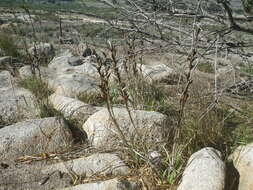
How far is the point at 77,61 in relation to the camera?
23.5 ft

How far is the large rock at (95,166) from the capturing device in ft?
8.61

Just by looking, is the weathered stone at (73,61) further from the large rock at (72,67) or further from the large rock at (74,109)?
the large rock at (74,109)

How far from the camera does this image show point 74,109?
3.74m

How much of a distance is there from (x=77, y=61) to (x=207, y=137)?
15.4 feet

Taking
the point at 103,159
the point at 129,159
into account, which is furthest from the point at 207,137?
the point at 103,159

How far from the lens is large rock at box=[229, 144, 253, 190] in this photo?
220 centimetres

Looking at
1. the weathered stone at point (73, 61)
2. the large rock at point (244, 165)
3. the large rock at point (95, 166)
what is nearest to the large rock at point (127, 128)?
the large rock at point (95, 166)

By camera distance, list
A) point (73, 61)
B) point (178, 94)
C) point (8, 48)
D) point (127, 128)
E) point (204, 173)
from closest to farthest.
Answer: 1. point (204, 173)
2. point (127, 128)
3. point (178, 94)
4. point (73, 61)
5. point (8, 48)

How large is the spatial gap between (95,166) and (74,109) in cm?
115

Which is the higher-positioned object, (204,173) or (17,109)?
(204,173)

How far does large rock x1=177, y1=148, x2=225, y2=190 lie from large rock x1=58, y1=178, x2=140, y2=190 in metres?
0.30

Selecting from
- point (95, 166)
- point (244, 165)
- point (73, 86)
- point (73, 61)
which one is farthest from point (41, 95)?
point (73, 61)

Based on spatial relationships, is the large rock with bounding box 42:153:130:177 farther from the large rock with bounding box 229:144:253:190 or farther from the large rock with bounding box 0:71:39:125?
the large rock with bounding box 0:71:39:125

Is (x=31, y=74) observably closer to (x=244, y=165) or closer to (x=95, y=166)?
(x=95, y=166)
